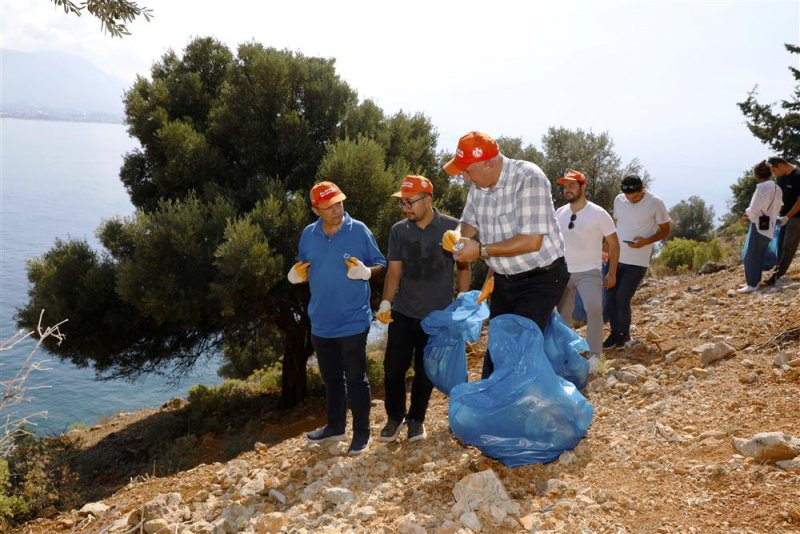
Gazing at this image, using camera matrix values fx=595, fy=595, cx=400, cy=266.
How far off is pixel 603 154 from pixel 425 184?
19.9m

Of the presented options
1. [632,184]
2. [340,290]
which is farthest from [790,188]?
[340,290]

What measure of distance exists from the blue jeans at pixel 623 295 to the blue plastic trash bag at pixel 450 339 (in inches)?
108

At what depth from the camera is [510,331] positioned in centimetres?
349

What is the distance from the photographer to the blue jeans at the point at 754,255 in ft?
24.9

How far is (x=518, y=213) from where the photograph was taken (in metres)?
3.43

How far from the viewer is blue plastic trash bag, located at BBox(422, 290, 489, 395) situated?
4.07m

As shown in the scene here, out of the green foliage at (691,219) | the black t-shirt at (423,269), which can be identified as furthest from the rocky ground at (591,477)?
the green foliage at (691,219)

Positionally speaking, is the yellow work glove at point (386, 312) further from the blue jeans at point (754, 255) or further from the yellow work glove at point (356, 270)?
the blue jeans at point (754, 255)

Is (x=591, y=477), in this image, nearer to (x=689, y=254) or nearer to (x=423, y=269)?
(x=423, y=269)

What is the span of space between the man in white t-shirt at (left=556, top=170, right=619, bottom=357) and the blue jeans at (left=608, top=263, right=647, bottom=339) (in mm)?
824

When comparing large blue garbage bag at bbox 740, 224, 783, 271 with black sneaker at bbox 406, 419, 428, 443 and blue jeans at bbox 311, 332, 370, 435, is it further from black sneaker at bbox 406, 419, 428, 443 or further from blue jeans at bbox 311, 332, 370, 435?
blue jeans at bbox 311, 332, 370, 435

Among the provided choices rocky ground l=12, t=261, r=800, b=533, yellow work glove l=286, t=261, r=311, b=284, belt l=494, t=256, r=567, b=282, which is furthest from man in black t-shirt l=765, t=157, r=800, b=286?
yellow work glove l=286, t=261, r=311, b=284

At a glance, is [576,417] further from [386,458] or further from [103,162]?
[103,162]

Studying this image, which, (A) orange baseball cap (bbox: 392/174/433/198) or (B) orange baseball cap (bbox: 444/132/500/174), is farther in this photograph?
(A) orange baseball cap (bbox: 392/174/433/198)
